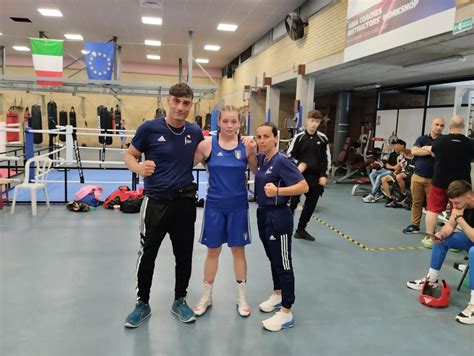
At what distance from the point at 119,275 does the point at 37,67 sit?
273 inches

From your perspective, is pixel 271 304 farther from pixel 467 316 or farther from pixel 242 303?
pixel 467 316

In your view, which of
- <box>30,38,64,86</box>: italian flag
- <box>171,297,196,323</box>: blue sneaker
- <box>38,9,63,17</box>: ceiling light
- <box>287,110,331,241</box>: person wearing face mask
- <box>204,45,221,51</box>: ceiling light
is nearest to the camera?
<box>171,297,196,323</box>: blue sneaker

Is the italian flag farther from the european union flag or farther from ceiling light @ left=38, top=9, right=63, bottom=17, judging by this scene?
ceiling light @ left=38, top=9, right=63, bottom=17

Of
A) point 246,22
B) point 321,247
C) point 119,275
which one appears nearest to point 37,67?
point 246,22

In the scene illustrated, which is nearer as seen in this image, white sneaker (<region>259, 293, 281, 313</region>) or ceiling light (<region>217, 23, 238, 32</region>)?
white sneaker (<region>259, 293, 281, 313</region>)

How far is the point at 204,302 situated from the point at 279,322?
0.58m

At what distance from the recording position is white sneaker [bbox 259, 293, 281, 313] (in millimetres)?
2830

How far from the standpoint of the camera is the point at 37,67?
27.7 feet

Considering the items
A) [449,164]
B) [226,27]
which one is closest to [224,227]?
[449,164]

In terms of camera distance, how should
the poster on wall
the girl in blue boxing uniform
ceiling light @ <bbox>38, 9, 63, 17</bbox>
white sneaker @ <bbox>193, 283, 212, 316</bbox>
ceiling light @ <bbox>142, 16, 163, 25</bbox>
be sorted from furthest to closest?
ceiling light @ <bbox>142, 16, 163, 25</bbox>, ceiling light @ <bbox>38, 9, 63, 17</bbox>, the poster on wall, white sneaker @ <bbox>193, 283, 212, 316</bbox>, the girl in blue boxing uniform

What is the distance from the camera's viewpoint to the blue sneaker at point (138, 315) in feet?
8.32

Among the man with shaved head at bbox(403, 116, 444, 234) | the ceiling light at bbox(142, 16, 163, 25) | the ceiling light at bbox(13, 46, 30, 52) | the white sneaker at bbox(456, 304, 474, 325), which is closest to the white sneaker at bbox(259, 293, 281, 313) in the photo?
the white sneaker at bbox(456, 304, 474, 325)

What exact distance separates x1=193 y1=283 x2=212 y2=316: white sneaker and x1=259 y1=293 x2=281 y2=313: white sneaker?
0.40m

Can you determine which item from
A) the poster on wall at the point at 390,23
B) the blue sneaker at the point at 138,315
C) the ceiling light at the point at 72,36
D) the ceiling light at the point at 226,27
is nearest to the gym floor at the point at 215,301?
the blue sneaker at the point at 138,315
